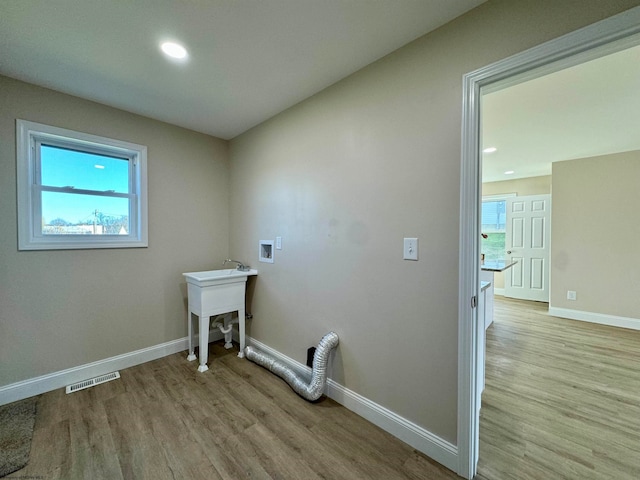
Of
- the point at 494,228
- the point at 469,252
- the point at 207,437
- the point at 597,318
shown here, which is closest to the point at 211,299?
the point at 207,437

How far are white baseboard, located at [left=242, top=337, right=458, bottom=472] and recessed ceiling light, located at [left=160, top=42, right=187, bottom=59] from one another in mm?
2555

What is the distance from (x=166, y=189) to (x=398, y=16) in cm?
259

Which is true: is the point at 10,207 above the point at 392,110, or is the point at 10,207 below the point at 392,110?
below

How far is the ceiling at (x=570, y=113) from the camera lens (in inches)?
73.6

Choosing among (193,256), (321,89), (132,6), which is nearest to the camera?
(132,6)

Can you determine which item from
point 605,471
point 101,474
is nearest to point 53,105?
point 101,474

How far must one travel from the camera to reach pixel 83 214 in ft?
7.56

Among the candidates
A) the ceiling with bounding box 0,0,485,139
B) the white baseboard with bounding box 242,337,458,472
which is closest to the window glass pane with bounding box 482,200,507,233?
the ceiling with bounding box 0,0,485,139

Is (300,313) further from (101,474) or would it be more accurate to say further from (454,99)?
(454,99)

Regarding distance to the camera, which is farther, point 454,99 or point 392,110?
point 392,110

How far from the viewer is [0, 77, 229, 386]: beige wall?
1.94 m

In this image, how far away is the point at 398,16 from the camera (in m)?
1.36

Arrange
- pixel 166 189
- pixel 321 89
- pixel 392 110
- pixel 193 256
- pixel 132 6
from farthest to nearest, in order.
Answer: pixel 193 256 < pixel 166 189 < pixel 321 89 < pixel 392 110 < pixel 132 6

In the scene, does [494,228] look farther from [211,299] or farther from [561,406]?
[211,299]
